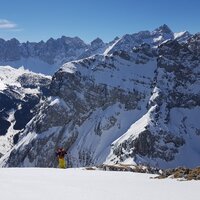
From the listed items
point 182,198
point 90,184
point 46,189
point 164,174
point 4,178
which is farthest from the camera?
point 164,174

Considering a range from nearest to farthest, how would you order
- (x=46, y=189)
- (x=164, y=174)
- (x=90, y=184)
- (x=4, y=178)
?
(x=46, y=189)
(x=90, y=184)
(x=4, y=178)
(x=164, y=174)

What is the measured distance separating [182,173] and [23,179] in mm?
8612

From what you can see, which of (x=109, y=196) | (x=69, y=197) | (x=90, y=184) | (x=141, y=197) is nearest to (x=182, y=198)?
(x=141, y=197)

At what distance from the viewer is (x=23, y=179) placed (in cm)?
2411

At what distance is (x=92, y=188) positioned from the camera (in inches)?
832

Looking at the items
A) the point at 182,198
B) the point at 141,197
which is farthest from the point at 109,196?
the point at 182,198

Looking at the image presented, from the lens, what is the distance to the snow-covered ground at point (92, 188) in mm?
18531

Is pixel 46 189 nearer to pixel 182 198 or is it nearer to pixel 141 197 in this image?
pixel 141 197

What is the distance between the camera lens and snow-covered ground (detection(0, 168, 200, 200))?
18531 mm

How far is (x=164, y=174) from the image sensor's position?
27.0m

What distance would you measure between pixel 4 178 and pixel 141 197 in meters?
8.91

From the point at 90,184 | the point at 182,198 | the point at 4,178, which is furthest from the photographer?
the point at 4,178

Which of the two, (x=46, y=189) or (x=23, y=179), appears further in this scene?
(x=23, y=179)

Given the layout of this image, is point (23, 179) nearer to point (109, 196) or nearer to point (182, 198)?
point (109, 196)
